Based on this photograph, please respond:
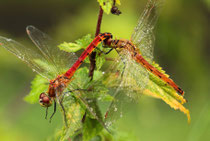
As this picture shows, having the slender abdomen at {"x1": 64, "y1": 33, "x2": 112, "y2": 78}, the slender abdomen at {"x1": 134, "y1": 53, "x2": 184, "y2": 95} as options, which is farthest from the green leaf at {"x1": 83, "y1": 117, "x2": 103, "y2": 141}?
the slender abdomen at {"x1": 134, "y1": 53, "x2": 184, "y2": 95}

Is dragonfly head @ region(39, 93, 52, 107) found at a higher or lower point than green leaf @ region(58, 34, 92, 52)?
lower

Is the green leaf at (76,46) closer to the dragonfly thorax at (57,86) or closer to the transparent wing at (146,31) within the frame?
the dragonfly thorax at (57,86)

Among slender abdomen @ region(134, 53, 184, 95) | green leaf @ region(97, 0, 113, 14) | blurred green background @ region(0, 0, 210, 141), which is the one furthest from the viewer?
→ blurred green background @ region(0, 0, 210, 141)

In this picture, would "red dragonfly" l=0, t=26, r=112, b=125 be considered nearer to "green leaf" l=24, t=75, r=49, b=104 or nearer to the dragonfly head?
the dragonfly head

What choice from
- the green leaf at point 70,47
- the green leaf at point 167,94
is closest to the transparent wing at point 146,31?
the green leaf at point 167,94

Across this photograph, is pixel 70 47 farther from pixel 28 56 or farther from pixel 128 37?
pixel 128 37

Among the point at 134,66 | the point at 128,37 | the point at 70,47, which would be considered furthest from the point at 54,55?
the point at 128,37

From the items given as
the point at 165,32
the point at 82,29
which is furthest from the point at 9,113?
the point at 165,32

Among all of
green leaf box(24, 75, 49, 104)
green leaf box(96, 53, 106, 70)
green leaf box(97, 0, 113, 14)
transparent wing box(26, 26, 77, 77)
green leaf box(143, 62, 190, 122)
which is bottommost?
green leaf box(143, 62, 190, 122)
